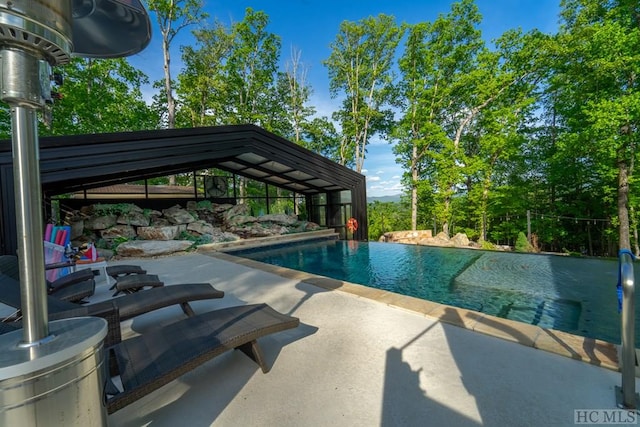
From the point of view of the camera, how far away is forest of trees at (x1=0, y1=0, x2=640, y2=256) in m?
11.6

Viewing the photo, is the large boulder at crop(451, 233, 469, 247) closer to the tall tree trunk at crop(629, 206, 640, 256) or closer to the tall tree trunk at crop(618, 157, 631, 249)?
the tall tree trunk at crop(618, 157, 631, 249)

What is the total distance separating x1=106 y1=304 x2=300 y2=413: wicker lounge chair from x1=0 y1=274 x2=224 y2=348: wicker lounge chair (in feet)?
2.05

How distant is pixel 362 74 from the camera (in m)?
17.9

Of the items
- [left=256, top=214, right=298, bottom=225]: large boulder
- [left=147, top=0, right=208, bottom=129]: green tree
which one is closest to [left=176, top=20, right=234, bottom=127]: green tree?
[left=147, top=0, right=208, bottom=129]: green tree

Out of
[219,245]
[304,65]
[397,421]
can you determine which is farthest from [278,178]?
[397,421]

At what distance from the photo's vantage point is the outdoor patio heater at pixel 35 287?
76 cm

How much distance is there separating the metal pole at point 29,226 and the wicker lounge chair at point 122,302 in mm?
1575

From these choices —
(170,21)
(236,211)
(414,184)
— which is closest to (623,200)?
(414,184)

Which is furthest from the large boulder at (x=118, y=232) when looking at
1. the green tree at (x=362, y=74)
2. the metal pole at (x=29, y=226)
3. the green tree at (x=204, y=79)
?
the green tree at (x=362, y=74)

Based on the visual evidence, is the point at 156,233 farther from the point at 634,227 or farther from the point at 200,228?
the point at 634,227

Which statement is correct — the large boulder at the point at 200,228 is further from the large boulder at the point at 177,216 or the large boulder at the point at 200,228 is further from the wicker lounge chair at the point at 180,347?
the wicker lounge chair at the point at 180,347

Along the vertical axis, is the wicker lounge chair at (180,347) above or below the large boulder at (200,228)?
below

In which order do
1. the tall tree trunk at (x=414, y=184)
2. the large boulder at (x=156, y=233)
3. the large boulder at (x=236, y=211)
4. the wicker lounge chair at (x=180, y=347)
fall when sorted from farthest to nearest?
the tall tree trunk at (x=414, y=184)
the large boulder at (x=236, y=211)
the large boulder at (x=156, y=233)
the wicker lounge chair at (x=180, y=347)

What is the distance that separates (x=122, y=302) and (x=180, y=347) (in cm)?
145
